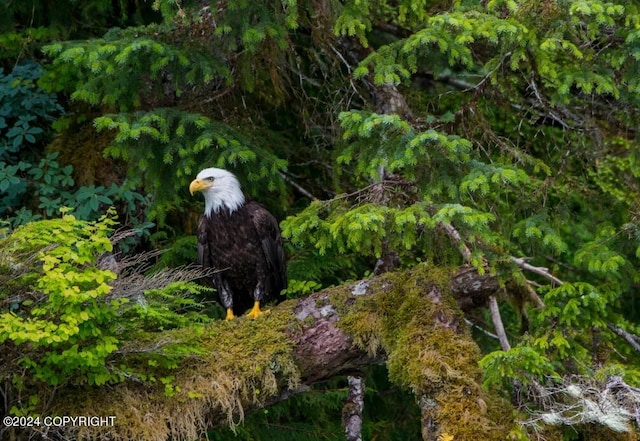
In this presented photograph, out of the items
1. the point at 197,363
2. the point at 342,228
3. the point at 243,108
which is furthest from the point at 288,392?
the point at 243,108

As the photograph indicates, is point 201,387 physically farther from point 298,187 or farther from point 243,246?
point 298,187

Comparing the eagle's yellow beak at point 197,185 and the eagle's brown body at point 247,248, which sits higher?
the eagle's yellow beak at point 197,185

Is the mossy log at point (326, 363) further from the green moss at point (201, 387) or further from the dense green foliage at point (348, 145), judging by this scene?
the dense green foliage at point (348, 145)

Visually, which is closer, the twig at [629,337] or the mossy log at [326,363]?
the mossy log at [326,363]

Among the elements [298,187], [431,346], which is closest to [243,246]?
[298,187]

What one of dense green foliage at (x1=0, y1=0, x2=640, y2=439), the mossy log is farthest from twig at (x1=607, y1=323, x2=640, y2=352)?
the mossy log

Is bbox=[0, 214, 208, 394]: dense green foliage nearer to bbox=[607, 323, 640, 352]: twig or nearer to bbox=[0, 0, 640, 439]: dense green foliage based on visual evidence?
bbox=[0, 0, 640, 439]: dense green foliage

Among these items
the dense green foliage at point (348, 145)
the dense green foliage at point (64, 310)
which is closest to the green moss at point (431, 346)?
the dense green foliage at point (348, 145)

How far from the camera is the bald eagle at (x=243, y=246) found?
796 centimetres

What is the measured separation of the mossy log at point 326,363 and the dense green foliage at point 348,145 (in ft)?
0.68

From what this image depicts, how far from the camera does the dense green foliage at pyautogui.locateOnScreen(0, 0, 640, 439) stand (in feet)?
20.3

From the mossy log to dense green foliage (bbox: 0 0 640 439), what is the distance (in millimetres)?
209

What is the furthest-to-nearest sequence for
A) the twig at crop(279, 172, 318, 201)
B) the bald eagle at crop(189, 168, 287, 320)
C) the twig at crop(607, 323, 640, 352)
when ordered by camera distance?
the twig at crop(279, 172, 318, 201) < the bald eagle at crop(189, 168, 287, 320) < the twig at crop(607, 323, 640, 352)

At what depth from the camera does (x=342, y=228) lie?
6.38 metres
